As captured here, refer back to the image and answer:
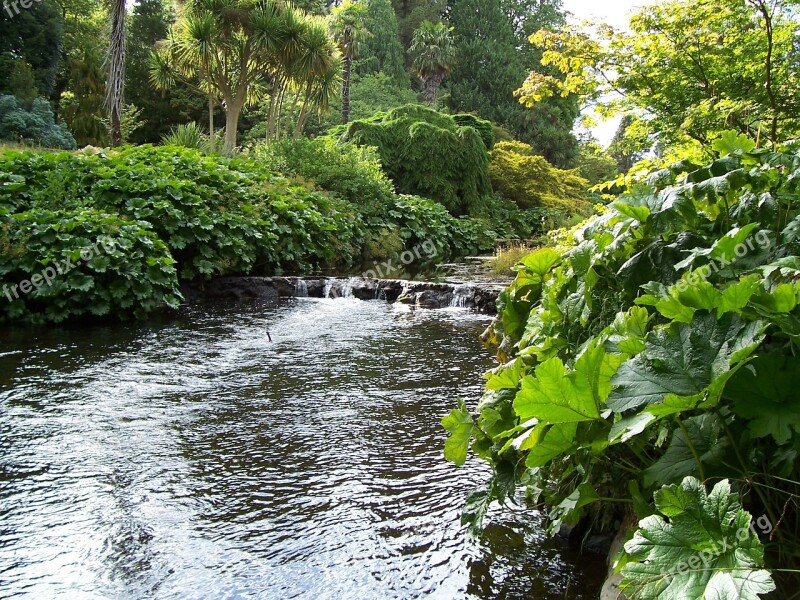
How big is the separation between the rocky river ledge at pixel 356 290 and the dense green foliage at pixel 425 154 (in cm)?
1193

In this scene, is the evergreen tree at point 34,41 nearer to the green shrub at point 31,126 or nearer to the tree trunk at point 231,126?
the green shrub at point 31,126

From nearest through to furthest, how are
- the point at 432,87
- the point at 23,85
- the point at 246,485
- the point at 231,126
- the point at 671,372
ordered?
the point at 671,372 → the point at 246,485 → the point at 231,126 → the point at 23,85 → the point at 432,87

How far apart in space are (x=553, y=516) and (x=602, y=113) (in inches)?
253

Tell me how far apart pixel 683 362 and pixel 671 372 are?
3 cm

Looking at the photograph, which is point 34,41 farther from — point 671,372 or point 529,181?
point 671,372

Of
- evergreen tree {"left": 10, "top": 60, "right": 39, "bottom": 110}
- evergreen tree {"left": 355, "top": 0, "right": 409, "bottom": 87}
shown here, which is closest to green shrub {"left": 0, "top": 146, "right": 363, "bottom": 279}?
evergreen tree {"left": 10, "top": 60, "right": 39, "bottom": 110}

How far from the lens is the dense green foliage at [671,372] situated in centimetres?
123

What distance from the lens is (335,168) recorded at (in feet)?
52.9

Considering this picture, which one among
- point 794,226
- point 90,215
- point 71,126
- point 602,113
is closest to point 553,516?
point 794,226

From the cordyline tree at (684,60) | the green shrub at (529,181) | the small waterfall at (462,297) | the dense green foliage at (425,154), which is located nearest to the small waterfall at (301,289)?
the small waterfall at (462,297)

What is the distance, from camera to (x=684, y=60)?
21.0 feet

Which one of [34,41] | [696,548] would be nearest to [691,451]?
[696,548]

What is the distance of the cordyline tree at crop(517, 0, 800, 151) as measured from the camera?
5.77 meters

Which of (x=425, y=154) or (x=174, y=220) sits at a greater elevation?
(x=425, y=154)
